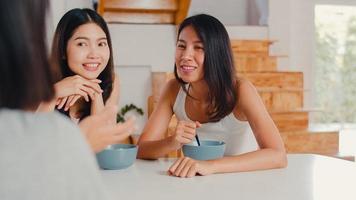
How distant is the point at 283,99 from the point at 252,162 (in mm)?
2229

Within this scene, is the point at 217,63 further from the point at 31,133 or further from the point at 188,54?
the point at 31,133

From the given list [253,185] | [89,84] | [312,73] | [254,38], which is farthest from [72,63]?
[312,73]

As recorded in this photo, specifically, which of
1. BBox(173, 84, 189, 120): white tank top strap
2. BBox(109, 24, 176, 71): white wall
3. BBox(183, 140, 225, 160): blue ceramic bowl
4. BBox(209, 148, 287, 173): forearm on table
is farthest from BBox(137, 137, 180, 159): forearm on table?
BBox(109, 24, 176, 71): white wall

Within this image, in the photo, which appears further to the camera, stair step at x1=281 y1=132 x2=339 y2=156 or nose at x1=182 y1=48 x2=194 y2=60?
stair step at x1=281 y1=132 x2=339 y2=156

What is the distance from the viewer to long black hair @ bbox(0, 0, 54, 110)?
371 millimetres

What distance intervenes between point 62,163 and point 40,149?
0.08 ft

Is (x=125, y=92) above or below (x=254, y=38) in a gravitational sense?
below

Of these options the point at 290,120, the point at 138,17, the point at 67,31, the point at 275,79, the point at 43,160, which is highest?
the point at 138,17

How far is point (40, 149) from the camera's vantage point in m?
0.37

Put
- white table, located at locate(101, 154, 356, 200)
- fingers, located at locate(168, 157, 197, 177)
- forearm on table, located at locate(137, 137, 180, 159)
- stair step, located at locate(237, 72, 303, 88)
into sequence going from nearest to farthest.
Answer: white table, located at locate(101, 154, 356, 200)
fingers, located at locate(168, 157, 197, 177)
forearm on table, located at locate(137, 137, 180, 159)
stair step, located at locate(237, 72, 303, 88)

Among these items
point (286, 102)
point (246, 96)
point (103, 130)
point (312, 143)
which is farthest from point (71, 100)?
point (286, 102)

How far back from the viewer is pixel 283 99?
10.4 ft

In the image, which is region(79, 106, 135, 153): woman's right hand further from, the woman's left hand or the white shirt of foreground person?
the woman's left hand

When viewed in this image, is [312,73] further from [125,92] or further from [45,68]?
[45,68]
